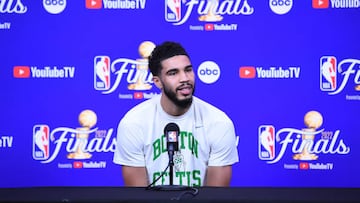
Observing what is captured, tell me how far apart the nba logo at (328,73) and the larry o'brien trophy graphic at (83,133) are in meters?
1.47

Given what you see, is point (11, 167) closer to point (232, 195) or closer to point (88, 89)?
point (88, 89)

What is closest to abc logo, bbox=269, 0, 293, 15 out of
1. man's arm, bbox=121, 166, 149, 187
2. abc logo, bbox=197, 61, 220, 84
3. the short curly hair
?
abc logo, bbox=197, 61, 220, 84

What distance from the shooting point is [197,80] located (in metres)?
4.15

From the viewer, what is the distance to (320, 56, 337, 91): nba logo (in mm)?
4098

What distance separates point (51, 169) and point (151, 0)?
4.13 ft

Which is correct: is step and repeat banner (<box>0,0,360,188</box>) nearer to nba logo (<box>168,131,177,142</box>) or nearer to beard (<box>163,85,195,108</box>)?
beard (<box>163,85,195,108</box>)

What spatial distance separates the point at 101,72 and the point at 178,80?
3.18 ft

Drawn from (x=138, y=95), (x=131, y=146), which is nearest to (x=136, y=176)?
(x=131, y=146)

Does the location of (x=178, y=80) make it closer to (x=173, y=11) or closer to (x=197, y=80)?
(x=197, y=80)

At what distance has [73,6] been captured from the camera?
13.7 ft

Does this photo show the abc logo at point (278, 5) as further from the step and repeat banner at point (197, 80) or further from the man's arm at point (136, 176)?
the man's arm at point (136, 176)

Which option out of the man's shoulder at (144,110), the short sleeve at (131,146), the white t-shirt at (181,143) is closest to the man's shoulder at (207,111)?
the white t-shirt at (181,143)

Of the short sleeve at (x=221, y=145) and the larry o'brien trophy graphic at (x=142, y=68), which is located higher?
the larry o'brien trophy graphic at (x=142, y=68)

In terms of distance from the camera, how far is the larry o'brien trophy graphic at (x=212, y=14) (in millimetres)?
4125
